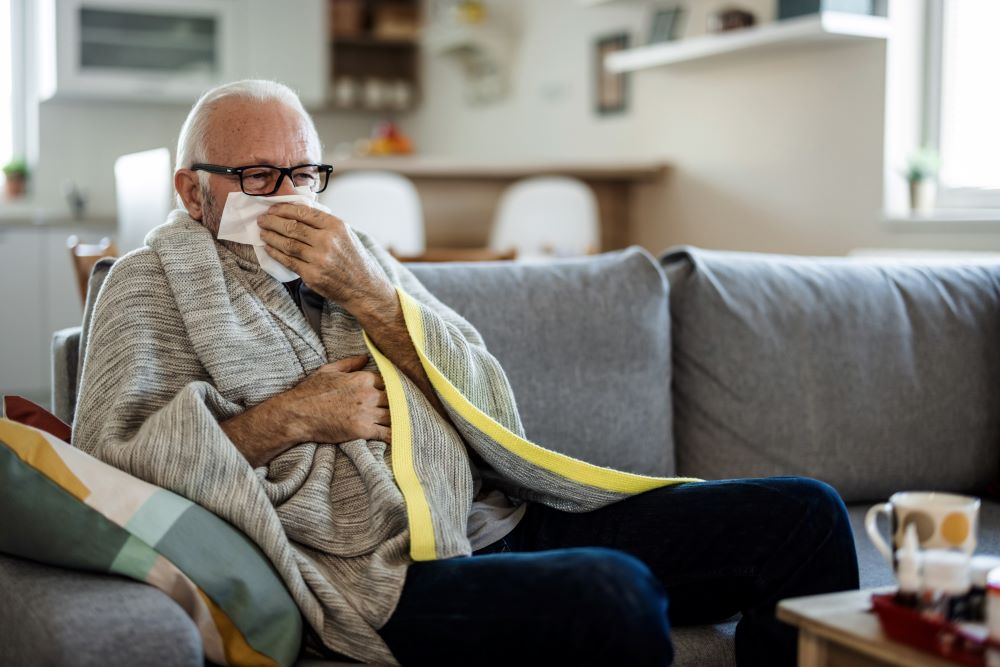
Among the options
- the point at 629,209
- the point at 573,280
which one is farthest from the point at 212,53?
the point at 573,280

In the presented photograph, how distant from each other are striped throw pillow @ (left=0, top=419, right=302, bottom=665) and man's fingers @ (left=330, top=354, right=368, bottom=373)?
0.32m

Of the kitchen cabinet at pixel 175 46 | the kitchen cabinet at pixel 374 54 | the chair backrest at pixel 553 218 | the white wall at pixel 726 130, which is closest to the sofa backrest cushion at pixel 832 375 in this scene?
the white wall at pixel 726 130

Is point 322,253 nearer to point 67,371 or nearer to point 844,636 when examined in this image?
point 67,371

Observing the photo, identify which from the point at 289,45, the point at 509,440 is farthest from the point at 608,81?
the point at 509,440

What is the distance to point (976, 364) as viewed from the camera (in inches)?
87.9

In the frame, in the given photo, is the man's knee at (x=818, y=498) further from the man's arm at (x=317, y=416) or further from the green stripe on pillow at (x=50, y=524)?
the green stripe on pillow at (x=50, y=524)

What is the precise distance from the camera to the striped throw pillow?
49.4 inches

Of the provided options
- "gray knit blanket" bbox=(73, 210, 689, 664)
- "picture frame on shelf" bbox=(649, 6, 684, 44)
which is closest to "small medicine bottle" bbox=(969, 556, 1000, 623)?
"gray knit blanket" bbox=(73, 210, 689, 664)

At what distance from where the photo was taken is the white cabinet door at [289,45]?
19.5 ft

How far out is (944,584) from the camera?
109 cm

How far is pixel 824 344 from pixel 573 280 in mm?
496

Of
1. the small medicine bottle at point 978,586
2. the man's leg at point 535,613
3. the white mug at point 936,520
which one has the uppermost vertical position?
the white mug at point 936,520

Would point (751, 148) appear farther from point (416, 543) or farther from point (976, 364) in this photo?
point (416, 543)

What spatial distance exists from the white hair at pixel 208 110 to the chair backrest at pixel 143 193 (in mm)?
633
